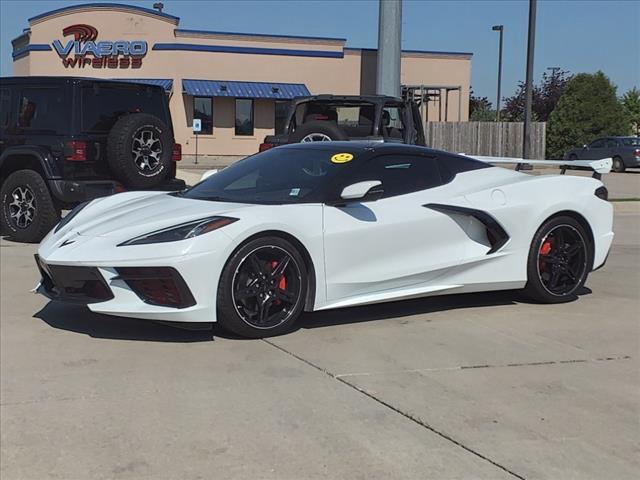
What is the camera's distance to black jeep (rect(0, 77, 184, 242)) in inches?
332

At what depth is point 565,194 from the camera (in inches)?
230

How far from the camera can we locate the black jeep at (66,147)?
8445 millimetres

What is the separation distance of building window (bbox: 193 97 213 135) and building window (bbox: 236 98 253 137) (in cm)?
133

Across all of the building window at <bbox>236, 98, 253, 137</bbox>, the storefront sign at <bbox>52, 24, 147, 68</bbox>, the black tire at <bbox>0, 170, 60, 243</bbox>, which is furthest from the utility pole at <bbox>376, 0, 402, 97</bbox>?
the black tire at <bbox>0, 170, 60, 243</bbox>

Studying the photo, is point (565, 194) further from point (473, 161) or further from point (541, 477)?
point (541, 477)

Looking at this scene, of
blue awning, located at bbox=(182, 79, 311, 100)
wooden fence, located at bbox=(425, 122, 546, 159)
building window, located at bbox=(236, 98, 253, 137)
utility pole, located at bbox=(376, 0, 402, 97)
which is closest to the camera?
utility pole, located at bbox=(376, 0, 402, 97)

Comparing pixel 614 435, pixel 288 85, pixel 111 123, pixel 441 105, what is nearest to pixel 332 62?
pixel 288 85

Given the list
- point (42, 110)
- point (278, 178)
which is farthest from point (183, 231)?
point (42, 110)

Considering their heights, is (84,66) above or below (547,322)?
above

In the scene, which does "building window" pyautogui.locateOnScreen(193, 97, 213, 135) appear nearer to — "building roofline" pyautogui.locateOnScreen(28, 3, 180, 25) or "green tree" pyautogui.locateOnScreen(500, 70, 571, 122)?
"building roofline" pyautogui.locateOnScreen(28, 3, 180, 25)

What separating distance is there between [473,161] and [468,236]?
76 cm

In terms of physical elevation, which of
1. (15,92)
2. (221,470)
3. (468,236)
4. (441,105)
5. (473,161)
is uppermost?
(441,105)

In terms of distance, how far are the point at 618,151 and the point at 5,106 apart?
2537 centimetres

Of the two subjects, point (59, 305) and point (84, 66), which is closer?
point (59, 305)
